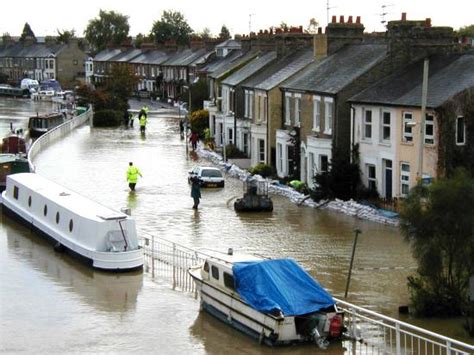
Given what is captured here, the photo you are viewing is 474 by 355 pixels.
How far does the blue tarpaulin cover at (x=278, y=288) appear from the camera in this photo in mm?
20484

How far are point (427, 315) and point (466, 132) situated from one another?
1521 cm

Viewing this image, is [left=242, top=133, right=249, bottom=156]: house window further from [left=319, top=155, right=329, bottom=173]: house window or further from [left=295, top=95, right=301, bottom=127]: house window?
[left=319, top=155, right=329, bottom=173]: house window

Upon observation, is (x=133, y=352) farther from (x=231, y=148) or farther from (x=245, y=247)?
(x=231, y=148)

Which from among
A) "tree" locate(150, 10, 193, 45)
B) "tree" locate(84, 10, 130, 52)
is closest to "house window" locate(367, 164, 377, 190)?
"tree" locate(150, 10, 193, 45)

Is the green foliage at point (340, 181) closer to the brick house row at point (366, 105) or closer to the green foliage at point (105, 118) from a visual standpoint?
the brick house row at point (366, 105)

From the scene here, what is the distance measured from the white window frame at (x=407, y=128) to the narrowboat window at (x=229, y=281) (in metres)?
17.4

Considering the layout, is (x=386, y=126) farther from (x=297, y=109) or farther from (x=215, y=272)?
(x=215, y=272)

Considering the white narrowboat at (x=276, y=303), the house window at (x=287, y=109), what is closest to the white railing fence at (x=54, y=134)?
the house window at (x=287, y=109)

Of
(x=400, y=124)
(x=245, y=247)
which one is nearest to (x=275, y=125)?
(x=400, y=124)

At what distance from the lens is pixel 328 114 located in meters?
44.2

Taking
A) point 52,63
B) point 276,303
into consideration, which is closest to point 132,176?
point 276,303

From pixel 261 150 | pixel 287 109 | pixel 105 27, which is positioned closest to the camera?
pixel 287 109

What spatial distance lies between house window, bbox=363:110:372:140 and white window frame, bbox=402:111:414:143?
2.70 meters

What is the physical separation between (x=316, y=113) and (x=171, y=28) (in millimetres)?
143832
